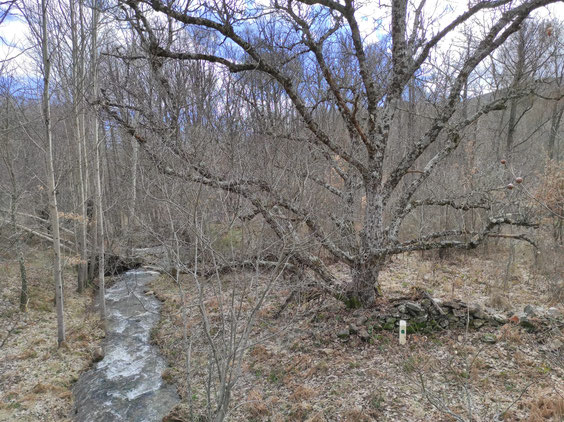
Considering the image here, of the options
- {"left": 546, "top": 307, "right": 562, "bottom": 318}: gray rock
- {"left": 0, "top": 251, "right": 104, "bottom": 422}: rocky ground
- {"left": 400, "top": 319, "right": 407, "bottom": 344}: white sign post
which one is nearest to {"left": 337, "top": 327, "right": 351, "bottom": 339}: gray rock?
{"left": 400, "top": 319, "right": 407, "bottom": 344}: white sign post

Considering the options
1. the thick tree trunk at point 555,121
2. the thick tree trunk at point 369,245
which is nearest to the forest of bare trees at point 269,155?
the thick tree trunk at point 369,245

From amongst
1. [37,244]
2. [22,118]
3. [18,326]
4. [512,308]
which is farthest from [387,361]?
[37,244]

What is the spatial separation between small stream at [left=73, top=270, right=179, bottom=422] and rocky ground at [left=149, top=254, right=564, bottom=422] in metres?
0.35

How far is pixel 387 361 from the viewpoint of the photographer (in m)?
5.09

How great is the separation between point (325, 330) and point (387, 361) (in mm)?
1326

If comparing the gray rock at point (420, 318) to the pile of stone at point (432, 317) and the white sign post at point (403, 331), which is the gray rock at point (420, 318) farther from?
the white sign post at point (403, 331)

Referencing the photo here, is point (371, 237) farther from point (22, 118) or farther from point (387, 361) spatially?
point (22, 118)

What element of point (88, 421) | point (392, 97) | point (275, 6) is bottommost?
point (88, 421)

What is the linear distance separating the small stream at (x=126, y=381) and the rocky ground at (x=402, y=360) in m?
0.35

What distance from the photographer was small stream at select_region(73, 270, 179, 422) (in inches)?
208

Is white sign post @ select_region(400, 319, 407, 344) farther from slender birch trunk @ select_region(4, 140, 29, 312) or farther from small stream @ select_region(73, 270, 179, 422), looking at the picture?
slender birch trunk @ select_region(4, 140, 29, 312)

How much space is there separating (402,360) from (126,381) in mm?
4703

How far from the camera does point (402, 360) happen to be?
5016 millimetres

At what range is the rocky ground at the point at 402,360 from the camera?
396 centimetres
